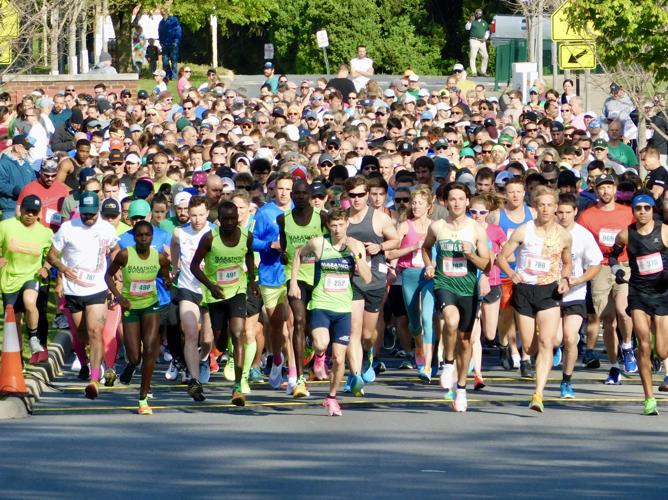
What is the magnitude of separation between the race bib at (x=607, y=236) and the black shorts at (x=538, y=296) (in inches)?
66.4

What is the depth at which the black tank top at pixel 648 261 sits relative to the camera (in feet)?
47.8

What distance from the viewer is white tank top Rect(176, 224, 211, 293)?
51.1 ft

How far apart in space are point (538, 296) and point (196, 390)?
296cm

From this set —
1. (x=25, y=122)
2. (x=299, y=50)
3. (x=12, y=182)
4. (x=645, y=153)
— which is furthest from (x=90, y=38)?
(x=645, y=153)

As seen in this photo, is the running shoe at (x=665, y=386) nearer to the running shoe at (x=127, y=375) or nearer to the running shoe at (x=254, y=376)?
the running shoe at (x=254, y=376)

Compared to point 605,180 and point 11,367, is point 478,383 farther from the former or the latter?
point 11,367

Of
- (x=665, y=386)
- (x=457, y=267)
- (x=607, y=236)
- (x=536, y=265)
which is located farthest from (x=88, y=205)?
(x=665, y=386)

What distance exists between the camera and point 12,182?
22.0 meters

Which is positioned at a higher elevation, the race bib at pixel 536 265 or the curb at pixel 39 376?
the race bib at pixel 536 265

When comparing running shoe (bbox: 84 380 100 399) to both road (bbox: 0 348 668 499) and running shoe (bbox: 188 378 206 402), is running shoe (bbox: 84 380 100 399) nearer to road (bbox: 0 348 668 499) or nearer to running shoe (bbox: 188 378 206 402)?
road (bbox: 0 348 668 499)

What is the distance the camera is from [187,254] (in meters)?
15.7

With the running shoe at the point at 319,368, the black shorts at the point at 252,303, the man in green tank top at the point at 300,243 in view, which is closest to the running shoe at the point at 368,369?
the running shoe at the point at 319,368

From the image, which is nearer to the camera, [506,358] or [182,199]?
[182,199]

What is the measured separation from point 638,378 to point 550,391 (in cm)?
129
